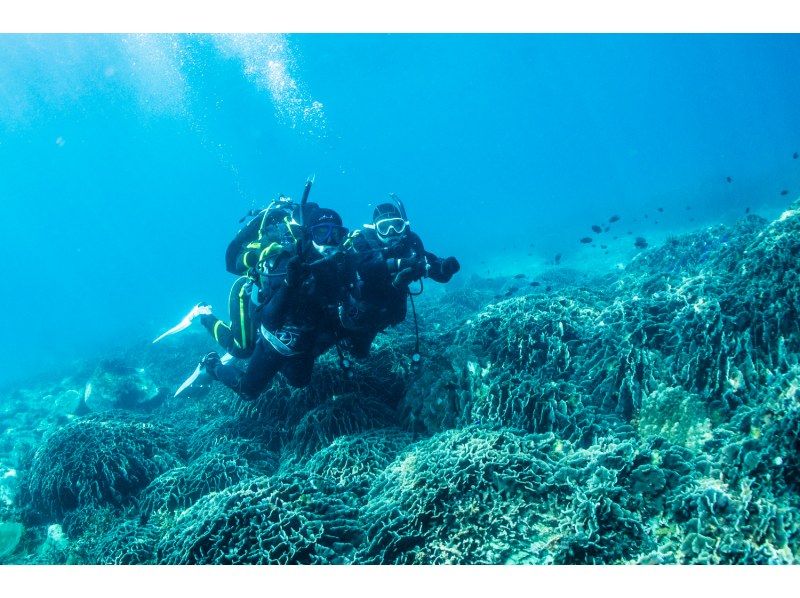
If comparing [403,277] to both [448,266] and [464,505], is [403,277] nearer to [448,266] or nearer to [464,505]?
[448,266]

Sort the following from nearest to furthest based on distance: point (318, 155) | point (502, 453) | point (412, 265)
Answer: point (502, 453) < point (412, 265) < point (318, 155)

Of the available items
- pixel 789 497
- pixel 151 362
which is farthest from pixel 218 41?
pixel 789 497

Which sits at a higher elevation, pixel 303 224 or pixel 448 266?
pixel 303 224

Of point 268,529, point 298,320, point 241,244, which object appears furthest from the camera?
point 241,244

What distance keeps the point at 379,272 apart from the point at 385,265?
0.12 meters

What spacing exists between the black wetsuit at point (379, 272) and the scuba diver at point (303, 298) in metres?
0.22

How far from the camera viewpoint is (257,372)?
612 centimetres

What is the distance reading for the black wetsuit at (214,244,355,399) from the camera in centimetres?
523

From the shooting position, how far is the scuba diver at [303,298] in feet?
16.6

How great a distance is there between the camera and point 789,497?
2.65 meters

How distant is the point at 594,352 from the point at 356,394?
11.3 ft

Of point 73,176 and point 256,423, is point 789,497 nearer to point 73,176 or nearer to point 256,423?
point 256,423

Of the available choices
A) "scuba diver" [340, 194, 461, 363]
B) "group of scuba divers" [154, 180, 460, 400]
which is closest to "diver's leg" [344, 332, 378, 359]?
"group of scuba divers" [154, 180, 460, 400]

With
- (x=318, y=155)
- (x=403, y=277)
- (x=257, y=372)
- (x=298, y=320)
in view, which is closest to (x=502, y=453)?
(x=403, y=277)
